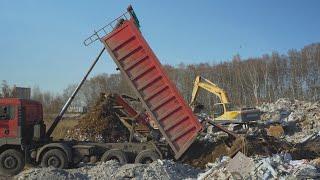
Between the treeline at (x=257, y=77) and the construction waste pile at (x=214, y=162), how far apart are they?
4086 cm

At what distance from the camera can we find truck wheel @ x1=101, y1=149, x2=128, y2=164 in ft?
47.6

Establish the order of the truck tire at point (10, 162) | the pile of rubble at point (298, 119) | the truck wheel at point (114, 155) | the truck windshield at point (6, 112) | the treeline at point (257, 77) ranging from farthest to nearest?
1. the treeline at point (257, 77)
2. the pile of rubble at point (298, 119)
3. the truck wheel at point (114, 155)
4. the truck tire at point (10, 162)
5. the truck windshield at point (6, 112)

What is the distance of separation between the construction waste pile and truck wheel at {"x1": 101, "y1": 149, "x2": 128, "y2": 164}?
27.3 inches

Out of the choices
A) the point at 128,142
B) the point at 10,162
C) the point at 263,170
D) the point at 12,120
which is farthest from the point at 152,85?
the point at 10,162

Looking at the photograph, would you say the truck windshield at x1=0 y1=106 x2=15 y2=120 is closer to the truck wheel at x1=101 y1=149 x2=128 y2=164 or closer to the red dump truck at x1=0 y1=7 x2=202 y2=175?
the red dump truck at x1=0 y1=7 x2=202 y2=175

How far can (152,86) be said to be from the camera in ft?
46.2

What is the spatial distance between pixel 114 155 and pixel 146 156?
39.5 inches

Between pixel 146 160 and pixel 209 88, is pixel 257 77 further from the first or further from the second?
pixel 146 160

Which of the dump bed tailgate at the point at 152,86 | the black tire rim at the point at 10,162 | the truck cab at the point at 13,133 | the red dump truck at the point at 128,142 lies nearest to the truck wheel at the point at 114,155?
the red dump truck at the point at 128,142

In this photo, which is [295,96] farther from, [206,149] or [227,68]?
[206,149]

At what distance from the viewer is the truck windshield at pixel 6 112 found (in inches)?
559

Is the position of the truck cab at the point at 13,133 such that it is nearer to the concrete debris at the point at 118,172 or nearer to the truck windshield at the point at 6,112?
the truck windshield at the point at 6,112

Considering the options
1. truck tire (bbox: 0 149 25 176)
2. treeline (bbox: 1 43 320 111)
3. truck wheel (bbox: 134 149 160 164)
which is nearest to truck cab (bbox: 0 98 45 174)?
truck tire (bbox: 0 149 25 176)

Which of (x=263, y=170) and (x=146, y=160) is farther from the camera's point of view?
(x=146, y=160)
